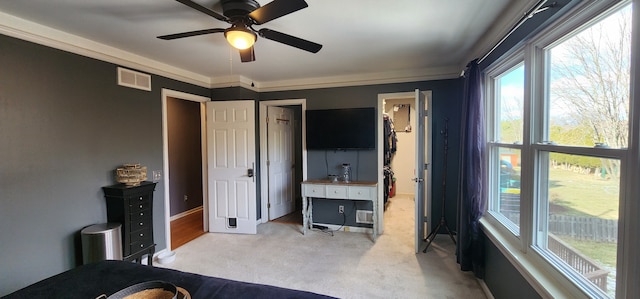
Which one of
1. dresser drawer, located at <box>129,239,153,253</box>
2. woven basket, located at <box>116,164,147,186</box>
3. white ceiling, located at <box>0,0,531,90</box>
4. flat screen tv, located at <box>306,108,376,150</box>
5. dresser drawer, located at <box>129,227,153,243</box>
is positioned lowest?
dresser drawer, located at <box>129,239,153,253</box>

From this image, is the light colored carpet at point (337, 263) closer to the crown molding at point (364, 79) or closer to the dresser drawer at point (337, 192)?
the dresser drawer at point (337, 192)

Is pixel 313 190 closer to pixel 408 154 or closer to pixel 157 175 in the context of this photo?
pixel 157 175

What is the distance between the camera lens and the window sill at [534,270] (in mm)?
1331

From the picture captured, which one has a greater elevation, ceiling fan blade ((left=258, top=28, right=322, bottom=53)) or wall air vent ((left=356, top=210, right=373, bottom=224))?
ceiling fan blade ((left=258, top=28, right=322, bottom=53))

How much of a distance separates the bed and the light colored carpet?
4.31 feet

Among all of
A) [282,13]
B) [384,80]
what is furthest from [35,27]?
[384,80]

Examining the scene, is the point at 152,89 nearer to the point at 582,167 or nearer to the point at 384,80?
the point at 384,80

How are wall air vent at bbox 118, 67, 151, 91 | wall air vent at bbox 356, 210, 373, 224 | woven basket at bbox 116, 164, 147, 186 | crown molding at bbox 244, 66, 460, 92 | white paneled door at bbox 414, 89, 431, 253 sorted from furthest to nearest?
wall air vent at bbox 356, 210, 373, 224, crown molding at bbox 244, 66, 460, 92, white paneled door at bbox 414, 89, 431, 253, wall air vent at bbox 118, 67, 151, 91, woven basket at bbox 116, 164, 147, 186

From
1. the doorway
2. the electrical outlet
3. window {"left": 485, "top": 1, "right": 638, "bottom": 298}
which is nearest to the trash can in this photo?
the electrical outlet

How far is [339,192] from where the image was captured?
3.74 metres

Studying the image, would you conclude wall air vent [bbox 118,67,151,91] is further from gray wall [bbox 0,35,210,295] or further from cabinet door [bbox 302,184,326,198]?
cabinet door [bbox 302,184,326,198]

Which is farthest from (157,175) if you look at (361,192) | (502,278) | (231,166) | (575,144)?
(575,144)

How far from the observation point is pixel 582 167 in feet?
4.29

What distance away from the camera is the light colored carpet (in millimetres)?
2490
